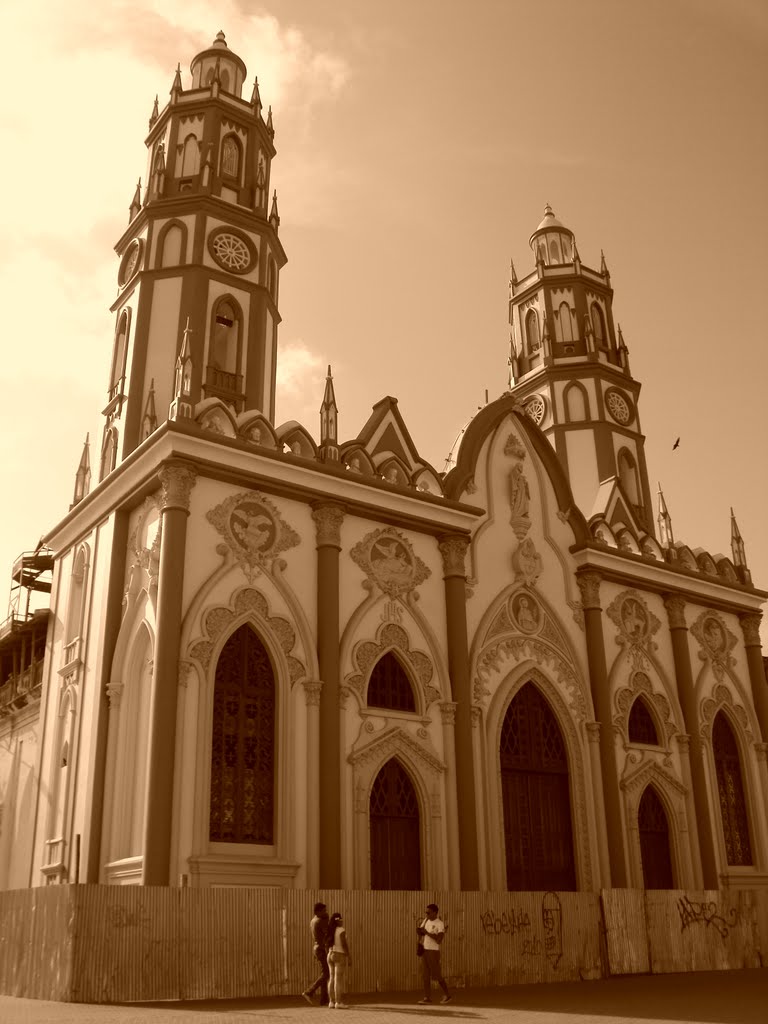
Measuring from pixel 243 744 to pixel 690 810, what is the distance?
12.5 m

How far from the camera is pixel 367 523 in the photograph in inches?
849

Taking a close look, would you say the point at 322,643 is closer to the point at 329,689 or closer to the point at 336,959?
the point at 329,689

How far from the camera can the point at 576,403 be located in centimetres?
3191

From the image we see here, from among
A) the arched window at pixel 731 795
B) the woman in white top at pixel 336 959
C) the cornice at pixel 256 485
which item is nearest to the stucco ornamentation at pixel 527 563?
the cornice at pixel 256 485

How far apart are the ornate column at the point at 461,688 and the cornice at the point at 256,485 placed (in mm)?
626

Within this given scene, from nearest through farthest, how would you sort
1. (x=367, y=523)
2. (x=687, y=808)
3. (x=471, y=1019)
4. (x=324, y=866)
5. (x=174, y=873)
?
1. (x=471, y=1019)
2. (x=174, y=873)
3. (x=324, y=866)
4. (x=367, y=523)
5. (x=687, y=808)

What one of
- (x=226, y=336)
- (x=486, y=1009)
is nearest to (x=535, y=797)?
(x=486, y=1009)

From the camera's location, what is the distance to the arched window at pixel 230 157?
2628 centimetres

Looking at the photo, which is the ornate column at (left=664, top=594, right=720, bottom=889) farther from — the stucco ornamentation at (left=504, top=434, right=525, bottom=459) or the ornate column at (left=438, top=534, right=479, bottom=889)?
the ornate column at (left=438, top=534, right=479, bottom=889)

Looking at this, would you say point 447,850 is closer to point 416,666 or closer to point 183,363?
point 416,666

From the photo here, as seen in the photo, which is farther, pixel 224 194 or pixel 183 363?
pixel 224 194

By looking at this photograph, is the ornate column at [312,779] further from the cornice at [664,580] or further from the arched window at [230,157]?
the arched window at [230,157]

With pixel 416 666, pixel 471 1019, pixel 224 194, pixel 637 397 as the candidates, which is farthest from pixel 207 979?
pixel 637 397

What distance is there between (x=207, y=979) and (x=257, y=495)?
358 inches
